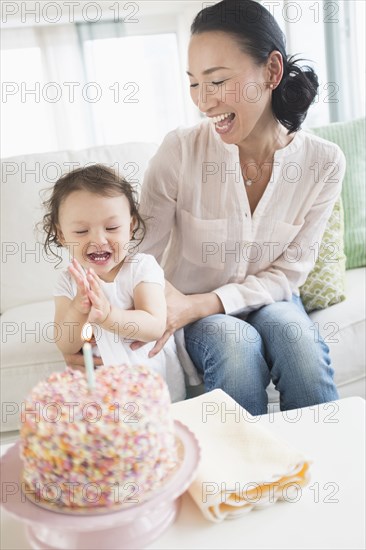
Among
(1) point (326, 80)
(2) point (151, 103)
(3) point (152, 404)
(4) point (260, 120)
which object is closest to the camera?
(3) point (152, 404)

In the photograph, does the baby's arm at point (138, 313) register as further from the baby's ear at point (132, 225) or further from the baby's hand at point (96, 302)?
the baby's ear at point (132, 225)

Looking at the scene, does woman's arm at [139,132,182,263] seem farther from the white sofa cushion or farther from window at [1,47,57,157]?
window at [1,47,57,157]

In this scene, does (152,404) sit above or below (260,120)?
below

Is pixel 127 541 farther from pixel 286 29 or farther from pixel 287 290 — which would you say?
pixel 286 29

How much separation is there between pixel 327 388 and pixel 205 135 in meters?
0.70

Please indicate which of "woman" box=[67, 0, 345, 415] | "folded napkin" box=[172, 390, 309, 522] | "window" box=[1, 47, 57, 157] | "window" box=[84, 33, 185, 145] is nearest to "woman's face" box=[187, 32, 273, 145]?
"woman" box=[67, 0, 345, 415]

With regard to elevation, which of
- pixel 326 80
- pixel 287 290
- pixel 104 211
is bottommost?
pixel 287 290

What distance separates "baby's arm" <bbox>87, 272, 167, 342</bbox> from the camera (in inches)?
52.2

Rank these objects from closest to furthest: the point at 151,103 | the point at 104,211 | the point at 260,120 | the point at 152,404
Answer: the point at 152,404 < the point at 104,211 < the point at 260,120 < the point at 151,103

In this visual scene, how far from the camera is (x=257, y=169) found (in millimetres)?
1668

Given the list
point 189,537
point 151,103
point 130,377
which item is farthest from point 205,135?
point 151,103

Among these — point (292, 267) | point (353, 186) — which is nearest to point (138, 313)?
point (292, 267)

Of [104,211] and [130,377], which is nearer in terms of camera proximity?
[130,377]

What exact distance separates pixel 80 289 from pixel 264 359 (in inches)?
18.7
